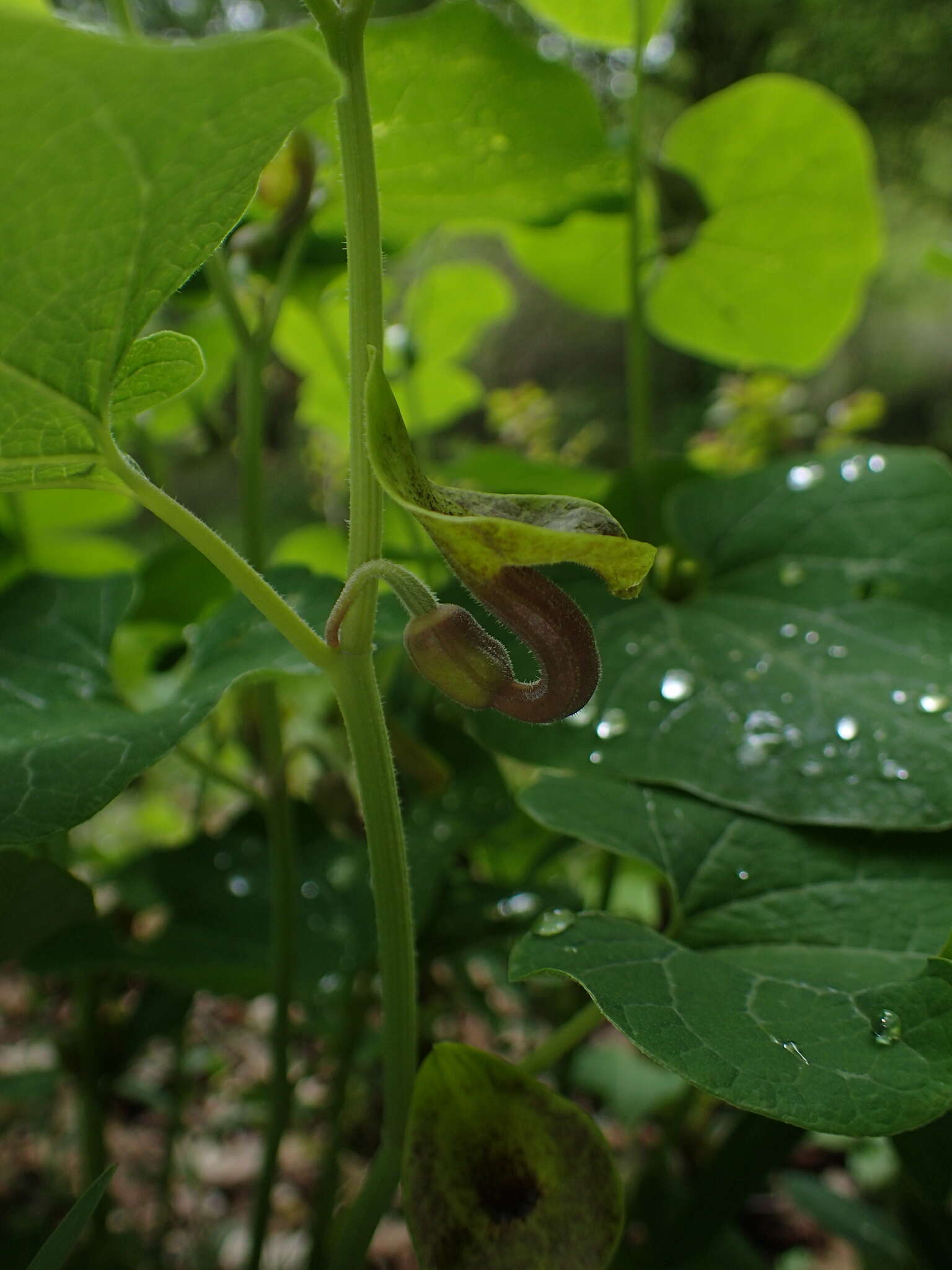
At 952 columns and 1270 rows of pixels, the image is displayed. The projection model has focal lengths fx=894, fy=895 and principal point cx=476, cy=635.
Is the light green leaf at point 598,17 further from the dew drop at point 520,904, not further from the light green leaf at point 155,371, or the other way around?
the dew drop at point 520,904

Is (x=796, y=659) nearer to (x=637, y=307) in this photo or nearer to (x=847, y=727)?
(x=847, y=727)

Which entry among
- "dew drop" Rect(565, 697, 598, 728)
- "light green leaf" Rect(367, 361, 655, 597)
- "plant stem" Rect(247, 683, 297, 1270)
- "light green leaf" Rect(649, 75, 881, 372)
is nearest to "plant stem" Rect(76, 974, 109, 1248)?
"plant stem" Rect(247, 683, 297, 1270)

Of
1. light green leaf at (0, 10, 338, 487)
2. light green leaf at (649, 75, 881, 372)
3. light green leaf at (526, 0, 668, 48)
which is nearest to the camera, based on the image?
light green leaf at (0, 10, 338, 487)

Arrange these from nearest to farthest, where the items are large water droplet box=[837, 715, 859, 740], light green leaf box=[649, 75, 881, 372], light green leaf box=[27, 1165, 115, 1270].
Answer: light green leaf box=[27, 1165, 115, 1270] < large water droplet box=[837, 715, 859, 740] < light green leaf box=[649, 75, 881, 372]

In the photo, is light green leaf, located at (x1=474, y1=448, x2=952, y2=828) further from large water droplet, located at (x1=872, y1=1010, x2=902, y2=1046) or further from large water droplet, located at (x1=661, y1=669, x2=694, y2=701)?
large water droplet, located at (x1=872, y1=1010, x2=902, y2=1046)

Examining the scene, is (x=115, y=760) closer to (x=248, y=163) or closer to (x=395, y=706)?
(x=248, y=163)

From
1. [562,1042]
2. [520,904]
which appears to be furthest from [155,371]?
[520,904]

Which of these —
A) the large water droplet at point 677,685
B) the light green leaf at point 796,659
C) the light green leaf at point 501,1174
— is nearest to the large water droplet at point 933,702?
the light green leaf at point 796,659

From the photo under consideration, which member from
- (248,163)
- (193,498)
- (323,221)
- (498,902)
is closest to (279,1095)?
(498,902)

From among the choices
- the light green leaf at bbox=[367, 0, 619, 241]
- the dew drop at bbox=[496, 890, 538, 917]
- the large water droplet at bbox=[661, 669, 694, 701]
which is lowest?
the dew drop at bbox=[496, 890, 538, 917]
